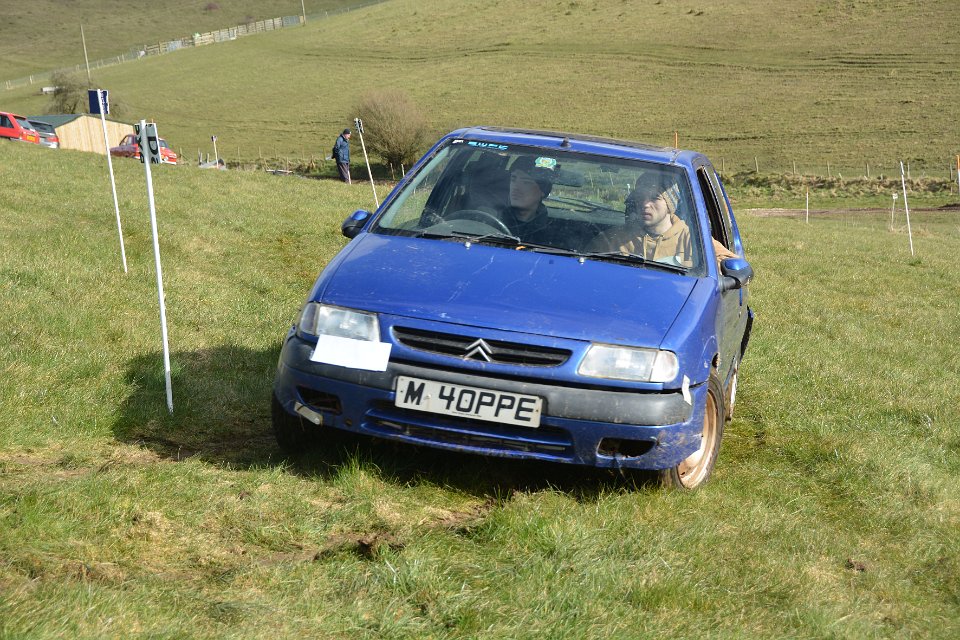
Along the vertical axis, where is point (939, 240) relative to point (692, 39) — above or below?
above

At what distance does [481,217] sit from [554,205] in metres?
0.42

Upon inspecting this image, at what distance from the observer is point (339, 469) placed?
4984 millimetres

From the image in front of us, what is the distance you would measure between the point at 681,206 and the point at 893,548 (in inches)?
87.3

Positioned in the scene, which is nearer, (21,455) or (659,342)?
(659,342)

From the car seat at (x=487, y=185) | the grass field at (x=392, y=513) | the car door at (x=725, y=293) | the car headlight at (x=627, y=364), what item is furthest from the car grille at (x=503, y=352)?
the car seat at (x=487, y=185)

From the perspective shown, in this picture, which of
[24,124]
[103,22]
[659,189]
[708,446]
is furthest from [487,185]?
[103,22]

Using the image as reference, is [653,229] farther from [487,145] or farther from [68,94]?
[68,94]

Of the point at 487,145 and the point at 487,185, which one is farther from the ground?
the point at 487,145

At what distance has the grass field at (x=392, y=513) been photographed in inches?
141

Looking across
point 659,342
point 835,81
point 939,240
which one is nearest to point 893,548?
point 659,342

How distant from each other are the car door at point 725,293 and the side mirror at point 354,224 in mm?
2032

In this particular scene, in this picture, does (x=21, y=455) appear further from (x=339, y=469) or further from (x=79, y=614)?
(x=79, y=614)

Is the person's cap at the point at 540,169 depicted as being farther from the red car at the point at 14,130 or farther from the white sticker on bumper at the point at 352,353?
the red car at the point at 14,130

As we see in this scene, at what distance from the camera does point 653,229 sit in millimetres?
5887
